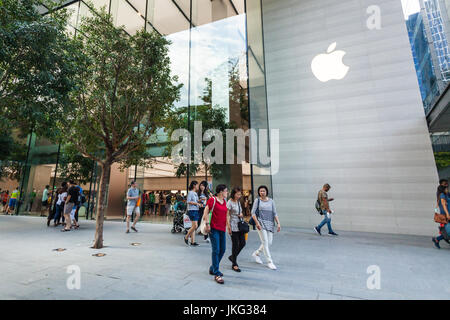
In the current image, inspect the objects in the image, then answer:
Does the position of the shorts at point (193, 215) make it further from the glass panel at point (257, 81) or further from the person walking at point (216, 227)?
the glass panel at point (257, 81)

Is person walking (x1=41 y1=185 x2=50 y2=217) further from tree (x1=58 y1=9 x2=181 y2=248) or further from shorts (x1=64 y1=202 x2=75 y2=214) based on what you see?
tree (x1=58 y1=9 x2=181 y2=248)

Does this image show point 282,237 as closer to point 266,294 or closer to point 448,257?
point 448,257

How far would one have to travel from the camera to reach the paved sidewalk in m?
2.99

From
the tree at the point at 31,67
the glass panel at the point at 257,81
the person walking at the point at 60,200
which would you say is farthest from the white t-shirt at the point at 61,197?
the glass panel at the point at 257,81

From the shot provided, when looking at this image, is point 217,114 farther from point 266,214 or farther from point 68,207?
point 68,207

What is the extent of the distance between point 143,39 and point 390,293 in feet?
26.4

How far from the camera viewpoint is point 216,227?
3.57 m

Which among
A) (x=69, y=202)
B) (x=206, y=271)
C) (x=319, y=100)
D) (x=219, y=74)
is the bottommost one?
(x=206, y=271)

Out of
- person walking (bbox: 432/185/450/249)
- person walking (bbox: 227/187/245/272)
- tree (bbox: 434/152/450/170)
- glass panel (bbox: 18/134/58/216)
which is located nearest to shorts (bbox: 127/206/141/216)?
person walking (bbox: 227/187/245/272)

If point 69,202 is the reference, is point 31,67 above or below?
above

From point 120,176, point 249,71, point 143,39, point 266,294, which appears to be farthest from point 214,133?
point 266,294

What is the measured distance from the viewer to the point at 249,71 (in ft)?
31.0

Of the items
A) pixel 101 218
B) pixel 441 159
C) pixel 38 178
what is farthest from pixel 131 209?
pixel 441 159

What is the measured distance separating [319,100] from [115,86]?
26.5 feet
